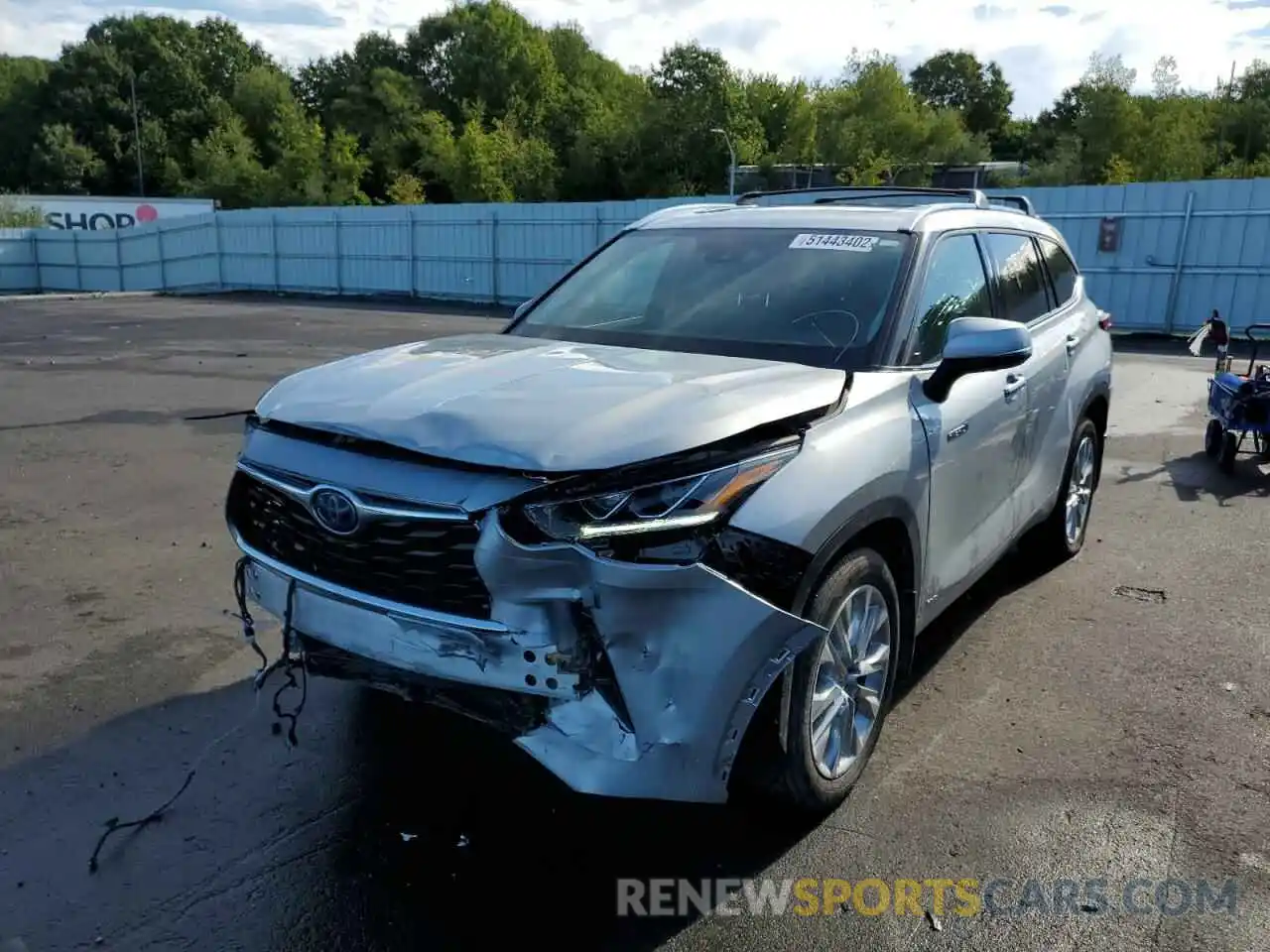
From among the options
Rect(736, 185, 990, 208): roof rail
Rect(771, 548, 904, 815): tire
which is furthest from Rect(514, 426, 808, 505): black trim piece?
Rect(736, 185, 990, 208): roof rail

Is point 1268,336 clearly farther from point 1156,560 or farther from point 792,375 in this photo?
point 792,375

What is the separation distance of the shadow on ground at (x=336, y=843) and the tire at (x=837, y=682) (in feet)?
0.58

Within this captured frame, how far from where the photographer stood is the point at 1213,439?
26.8 feet

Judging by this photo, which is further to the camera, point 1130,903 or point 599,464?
point 1130,903

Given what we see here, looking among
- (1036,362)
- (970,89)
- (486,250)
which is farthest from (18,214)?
(970,89)

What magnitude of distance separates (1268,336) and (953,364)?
1745 centimetres

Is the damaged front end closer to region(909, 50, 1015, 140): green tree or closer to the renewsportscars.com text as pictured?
the renewsportscars.com text

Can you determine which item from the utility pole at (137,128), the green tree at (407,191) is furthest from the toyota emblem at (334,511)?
the utility pole at (137,128)

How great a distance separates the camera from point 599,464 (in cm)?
249

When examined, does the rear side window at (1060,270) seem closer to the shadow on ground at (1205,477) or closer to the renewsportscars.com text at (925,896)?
the shadow on ground at (1205,477)

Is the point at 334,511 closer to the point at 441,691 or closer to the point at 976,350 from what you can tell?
the point at 441,691

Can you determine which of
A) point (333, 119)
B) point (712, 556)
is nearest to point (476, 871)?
point (712, 556)

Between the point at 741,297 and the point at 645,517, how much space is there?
1.59 meters

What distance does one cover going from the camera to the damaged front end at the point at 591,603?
2.47 meters
